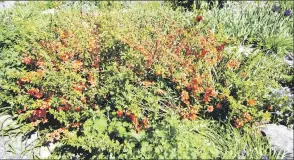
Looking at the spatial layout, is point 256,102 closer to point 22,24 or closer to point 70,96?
point 70,96

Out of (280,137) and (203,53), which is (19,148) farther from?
(280,137)

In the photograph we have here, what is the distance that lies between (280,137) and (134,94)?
1.79 metres

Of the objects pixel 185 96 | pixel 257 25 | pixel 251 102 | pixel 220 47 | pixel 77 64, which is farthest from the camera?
pixel 257 25

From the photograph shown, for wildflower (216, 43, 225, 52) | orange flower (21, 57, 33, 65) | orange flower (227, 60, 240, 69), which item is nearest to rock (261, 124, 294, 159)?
orange flower (227, 60, 240, 69)

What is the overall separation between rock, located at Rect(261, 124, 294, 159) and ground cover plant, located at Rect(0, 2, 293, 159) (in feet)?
0.31

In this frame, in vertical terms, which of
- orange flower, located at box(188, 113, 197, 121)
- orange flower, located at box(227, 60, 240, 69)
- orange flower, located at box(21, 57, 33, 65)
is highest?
orange flower, located at box(21, 57, 33, 65)

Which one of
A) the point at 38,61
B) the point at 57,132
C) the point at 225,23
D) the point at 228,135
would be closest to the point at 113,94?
the point at 57,132

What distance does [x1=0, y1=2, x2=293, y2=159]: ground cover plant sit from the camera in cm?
344

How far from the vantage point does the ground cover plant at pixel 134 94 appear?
3438 mm

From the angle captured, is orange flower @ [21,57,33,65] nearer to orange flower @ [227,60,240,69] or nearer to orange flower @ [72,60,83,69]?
orange flower @ [72,60,83,69]

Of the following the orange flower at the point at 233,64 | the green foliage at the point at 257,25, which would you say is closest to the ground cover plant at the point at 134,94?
the orange flower at the point at 233,64

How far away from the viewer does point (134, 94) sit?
3770mm

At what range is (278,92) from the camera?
3924 mm

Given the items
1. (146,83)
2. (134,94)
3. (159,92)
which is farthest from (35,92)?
(159,92)
